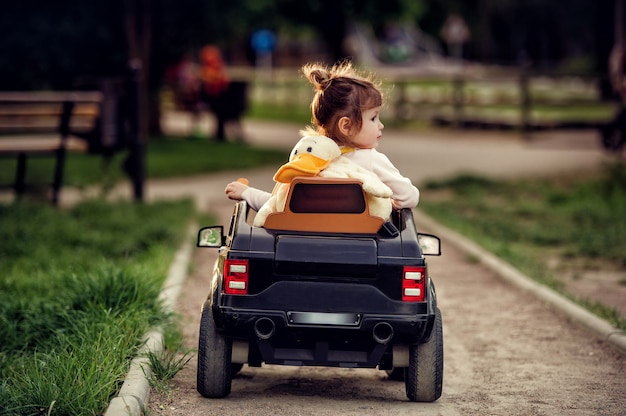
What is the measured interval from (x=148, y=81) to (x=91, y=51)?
140cm

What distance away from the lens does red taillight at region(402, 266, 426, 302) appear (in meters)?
5.42

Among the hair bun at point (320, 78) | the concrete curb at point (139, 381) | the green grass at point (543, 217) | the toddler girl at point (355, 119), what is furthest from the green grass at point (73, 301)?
the green grass at point (543, 217)

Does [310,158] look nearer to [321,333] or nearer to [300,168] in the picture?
[300,168]

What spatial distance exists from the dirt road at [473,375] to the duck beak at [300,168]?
1.15 m

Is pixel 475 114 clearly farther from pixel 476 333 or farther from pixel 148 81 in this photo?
pixel 476 333

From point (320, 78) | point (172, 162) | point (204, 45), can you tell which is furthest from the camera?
point (204, 45)

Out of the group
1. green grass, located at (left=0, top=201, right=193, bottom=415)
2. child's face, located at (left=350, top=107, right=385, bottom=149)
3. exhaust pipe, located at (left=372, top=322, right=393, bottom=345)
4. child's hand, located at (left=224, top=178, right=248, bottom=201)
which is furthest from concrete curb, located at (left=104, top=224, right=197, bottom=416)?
child's face, located at (left=350, top=107, right=385, bottom=149)

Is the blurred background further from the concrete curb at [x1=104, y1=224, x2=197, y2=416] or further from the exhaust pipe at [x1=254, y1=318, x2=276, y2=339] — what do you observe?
the exhaust pipe at [x1=254, y1=318, x2=276, y2=339]

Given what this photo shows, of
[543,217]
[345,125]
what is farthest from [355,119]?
[543,217]

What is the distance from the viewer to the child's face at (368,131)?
5730mm

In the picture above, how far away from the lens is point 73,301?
23.6 ft

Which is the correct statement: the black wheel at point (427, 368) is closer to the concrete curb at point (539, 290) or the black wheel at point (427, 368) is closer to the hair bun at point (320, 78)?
the hair bun at point (320, 78)

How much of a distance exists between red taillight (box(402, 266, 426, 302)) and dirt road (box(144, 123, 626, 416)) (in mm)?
621

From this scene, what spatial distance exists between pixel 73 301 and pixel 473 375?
8.24 ft
